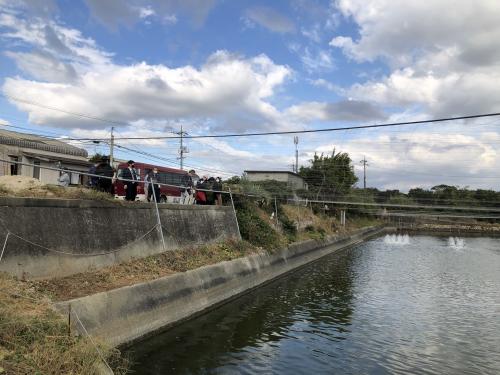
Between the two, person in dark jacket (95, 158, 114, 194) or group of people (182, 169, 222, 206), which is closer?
person in dark jacket (95, 158, 114, 194)

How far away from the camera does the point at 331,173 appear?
65.9 metres

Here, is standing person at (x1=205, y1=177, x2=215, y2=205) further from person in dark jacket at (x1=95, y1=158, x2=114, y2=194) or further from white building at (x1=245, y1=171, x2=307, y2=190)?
white building at (x1=245, y1=171, x2=307, y2=190)

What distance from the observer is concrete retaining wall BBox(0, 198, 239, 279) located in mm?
9383

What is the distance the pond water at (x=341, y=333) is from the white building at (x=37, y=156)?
50.4 ft

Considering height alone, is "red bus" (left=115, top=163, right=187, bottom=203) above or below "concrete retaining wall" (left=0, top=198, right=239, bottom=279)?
above

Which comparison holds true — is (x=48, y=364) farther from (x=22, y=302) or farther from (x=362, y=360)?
(x=362, y=360)

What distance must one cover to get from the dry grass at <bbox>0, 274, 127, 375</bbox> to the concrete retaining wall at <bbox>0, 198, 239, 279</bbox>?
1.86m

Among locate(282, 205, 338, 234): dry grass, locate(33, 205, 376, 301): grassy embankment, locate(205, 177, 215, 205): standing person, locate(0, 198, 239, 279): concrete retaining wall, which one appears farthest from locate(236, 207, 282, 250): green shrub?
locate(282, 205, 338, 234): dry grass

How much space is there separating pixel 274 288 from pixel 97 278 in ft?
30.6

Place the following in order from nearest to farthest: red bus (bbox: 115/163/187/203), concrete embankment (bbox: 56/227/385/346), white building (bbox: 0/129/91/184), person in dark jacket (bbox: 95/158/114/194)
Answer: concrete embankment (bbox: 56/227/385/346), person in dark jacket (bbox: 95/158/114/194), red bus (bbox: 115/163/187/203), white building (bbox: 0/129/91/184)

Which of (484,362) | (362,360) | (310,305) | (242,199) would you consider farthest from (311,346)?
(242,199)

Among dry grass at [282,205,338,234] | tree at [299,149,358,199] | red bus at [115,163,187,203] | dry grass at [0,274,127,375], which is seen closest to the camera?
dry grass at [0,274,127,375]

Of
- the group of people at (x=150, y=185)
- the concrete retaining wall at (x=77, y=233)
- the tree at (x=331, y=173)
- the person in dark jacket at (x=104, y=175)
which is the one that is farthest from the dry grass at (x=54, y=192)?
the tree at (x=331, y=173)

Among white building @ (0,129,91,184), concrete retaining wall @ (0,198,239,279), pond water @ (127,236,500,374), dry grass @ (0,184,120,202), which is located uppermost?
white building @ (0,129,91,184)
